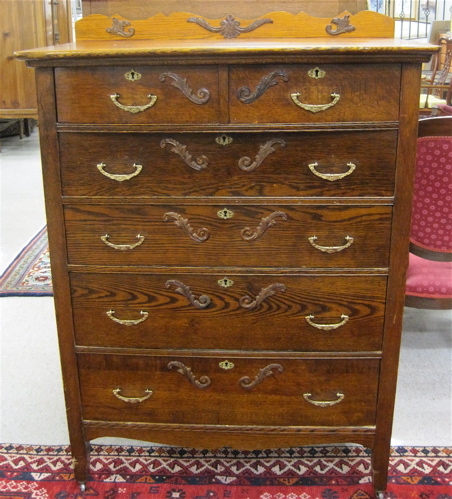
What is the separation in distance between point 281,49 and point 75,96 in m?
0.51

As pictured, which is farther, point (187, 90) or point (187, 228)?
point (187, 228)

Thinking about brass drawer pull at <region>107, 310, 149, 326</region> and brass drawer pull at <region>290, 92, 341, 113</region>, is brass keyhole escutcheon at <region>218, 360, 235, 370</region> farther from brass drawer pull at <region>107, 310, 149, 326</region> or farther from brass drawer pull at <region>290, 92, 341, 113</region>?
brass drawer pull at <region>290, 92, 341, 113</region>

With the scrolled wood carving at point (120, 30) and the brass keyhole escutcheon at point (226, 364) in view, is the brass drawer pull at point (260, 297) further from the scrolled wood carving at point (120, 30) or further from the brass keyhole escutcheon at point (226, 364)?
the scrolled wood carving at point (120, 30)

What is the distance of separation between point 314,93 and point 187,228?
0.46 metres

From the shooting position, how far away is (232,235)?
1636mm

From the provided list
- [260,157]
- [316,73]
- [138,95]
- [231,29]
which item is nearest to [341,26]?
[231,29]

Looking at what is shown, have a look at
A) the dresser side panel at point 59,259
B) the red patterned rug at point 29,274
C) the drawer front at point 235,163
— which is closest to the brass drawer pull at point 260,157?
the drawer front at point 235,163

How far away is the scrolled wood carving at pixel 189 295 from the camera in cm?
170

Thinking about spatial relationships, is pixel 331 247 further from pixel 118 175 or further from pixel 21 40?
pixel 21 40

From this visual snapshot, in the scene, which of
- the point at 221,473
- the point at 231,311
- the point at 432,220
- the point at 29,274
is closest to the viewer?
the point at 231,311

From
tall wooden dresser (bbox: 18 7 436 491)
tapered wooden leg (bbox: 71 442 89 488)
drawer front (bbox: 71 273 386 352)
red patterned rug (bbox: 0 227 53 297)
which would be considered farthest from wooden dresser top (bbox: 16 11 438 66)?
red patterned rug (bbox: 0 227 53 297)

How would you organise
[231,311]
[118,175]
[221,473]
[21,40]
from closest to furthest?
1. [118,175]
2. [231,311]
3. [221,473]
4. [21,40]

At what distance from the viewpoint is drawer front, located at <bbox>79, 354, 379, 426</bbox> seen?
176 cm

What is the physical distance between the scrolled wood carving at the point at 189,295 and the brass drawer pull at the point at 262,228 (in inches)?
7.9
